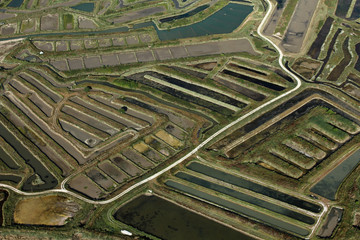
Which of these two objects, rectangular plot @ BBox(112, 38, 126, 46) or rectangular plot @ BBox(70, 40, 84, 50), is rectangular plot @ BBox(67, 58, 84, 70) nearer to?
rectangular plot @ BBox(70, 40, 84, 50)

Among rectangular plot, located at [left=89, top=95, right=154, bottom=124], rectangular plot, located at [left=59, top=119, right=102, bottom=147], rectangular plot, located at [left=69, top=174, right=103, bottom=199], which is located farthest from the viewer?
rectangular plot, located at [left=89, top=95, right=154, bottom=124]

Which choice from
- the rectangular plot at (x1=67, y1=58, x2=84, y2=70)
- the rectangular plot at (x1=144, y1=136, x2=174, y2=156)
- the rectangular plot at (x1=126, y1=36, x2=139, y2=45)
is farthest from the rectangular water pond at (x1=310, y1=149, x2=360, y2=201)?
the rectangular plot at (x1=67, y1=58, x2=84, y2=70)

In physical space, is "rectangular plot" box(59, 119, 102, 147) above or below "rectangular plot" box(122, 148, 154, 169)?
above

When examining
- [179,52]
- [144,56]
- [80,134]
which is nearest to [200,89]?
[179,52]

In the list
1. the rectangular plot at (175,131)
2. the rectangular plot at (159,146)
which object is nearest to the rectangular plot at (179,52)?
the rectangular plot at (175,131)

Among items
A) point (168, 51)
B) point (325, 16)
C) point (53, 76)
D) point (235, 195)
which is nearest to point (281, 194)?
point (235, 195)

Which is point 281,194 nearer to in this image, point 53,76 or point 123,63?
point 123,63

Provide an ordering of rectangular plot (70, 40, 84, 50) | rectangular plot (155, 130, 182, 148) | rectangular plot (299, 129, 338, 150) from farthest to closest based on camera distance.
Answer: rectangular plot (70, 40, 84, 50) < rectangular plot (155, 130, 182, 148) < rectangular plot (299, 129, 338, 150)
